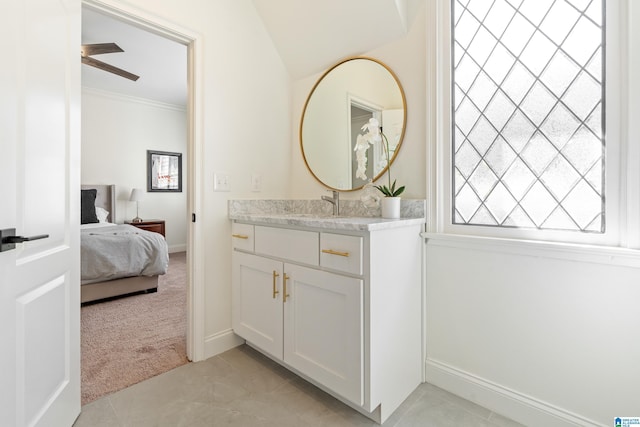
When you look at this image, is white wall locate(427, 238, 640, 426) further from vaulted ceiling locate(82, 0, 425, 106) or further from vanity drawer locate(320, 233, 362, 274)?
vaulted ceiling locate(82, 0, 425, 106)

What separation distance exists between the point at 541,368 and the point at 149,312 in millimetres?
2982

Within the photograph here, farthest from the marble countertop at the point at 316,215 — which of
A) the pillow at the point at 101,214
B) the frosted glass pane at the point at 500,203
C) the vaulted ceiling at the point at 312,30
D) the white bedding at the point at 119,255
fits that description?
the pillow at the point at 101,214

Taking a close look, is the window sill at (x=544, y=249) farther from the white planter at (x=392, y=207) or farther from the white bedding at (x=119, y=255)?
the white bedding at (x=119, y=255)

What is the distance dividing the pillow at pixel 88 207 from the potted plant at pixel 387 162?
3967 mm

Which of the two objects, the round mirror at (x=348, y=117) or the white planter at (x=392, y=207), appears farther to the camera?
the round mirror at (x=348, y=117)

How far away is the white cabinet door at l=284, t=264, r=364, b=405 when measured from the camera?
55.1 inches

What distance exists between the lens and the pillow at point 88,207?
163 inches

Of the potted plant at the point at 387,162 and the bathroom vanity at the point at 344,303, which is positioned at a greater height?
the potted plant at the point at 387,162

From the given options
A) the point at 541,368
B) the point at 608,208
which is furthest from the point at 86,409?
the point at 608,208

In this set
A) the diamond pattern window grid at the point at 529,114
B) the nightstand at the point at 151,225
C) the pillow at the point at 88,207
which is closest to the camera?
the diamond pattern window grid at the point at 529,114

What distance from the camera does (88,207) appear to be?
13.8 ft

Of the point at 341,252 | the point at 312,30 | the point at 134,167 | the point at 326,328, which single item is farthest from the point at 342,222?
the point at 134,167

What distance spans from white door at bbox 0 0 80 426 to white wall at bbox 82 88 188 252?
4.00 metres

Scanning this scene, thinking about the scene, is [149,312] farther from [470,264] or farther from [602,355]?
[602,355]
